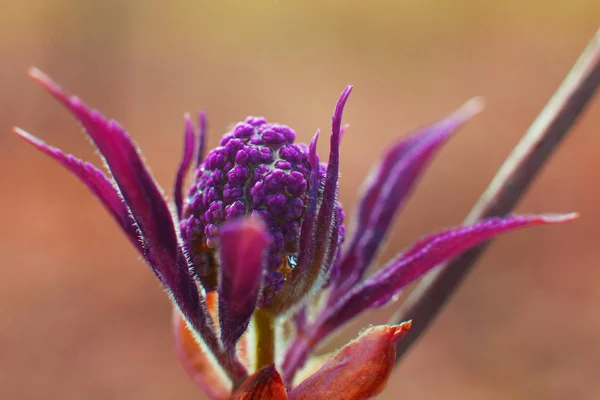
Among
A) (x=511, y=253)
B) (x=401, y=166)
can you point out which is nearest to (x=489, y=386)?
(x=511, y=253)

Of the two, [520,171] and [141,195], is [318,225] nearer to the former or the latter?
[141,195]

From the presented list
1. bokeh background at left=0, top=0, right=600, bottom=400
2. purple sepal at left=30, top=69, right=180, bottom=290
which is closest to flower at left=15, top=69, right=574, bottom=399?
purple sepal at left=30, top=69, right=180, bottom=290

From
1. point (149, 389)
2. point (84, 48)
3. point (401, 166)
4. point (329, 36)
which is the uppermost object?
point (401, 166)

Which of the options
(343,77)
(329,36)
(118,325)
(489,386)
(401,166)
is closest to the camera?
(401,166)

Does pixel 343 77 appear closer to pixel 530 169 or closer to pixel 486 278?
pixel 486 278

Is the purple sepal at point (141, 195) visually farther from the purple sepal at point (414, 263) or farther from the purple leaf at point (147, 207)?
the purple sepal at point (414, 263)

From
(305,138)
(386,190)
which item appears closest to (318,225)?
(386,190)
